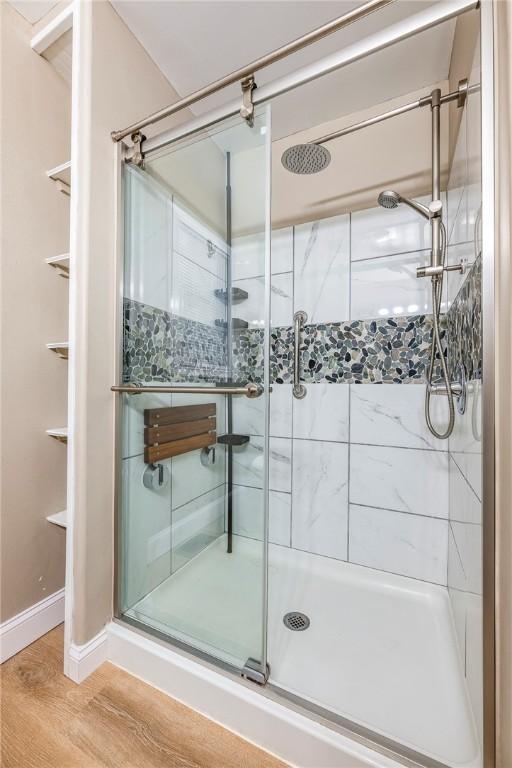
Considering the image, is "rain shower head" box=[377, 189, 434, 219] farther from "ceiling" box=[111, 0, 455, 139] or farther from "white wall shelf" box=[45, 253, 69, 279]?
"white wall shelf" box=[45, 253, 69, 279]

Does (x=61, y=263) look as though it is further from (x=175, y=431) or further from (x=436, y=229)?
(x=436, y=229)

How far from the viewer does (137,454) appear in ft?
4.15

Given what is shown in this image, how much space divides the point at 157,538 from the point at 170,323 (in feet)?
2.59

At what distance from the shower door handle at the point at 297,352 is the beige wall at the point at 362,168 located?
493 millimetres

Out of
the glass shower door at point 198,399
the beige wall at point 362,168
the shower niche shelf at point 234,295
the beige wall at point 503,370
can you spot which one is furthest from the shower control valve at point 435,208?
the shower niche shelf at point 234,295

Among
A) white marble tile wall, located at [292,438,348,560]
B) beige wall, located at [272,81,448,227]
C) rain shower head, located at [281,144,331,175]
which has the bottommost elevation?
white marble tile wall, located at [292,438,348,560]

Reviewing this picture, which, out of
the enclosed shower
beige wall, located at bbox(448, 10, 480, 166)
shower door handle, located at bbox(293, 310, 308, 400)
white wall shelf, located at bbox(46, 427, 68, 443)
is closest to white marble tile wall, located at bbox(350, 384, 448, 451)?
the enclosed shower

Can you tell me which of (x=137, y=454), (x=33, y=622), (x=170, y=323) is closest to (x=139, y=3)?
(x=170, y=323)

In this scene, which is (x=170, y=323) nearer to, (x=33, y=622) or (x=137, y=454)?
(x=137, y=454)

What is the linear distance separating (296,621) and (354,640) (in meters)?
0.22

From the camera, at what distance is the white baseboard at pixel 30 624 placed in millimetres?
1180

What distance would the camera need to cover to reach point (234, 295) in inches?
42.5

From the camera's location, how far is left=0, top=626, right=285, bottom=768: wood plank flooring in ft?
2.89

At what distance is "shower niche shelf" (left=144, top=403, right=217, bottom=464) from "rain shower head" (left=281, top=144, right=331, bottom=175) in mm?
958
